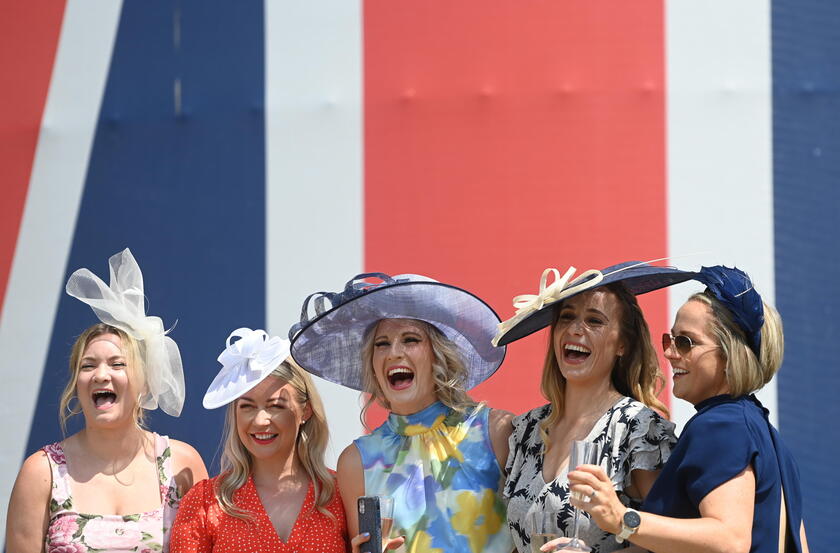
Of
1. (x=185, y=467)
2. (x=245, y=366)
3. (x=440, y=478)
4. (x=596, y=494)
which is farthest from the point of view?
(x=185, y=467)

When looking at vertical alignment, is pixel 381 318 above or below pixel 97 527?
above

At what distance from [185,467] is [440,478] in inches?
33.8

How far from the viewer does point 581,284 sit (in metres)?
2.74

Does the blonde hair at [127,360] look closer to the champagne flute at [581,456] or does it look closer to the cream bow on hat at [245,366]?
the cream bow on hat at [245,366]

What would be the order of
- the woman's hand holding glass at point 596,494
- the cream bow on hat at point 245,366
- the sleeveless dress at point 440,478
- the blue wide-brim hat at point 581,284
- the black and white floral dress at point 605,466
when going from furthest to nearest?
the cream bow on hat at point 245,366
the sleeveless dress at point 440,478
the blue wide-brim hat at point 581,284
the black and white floral dress at point 605,466
the woman's hand holding glass at point 596,494

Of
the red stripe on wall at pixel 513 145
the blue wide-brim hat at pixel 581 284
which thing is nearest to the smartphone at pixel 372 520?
the blue wide-brim hat at pixel 581 284

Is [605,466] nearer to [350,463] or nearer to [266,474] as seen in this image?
[350,463]

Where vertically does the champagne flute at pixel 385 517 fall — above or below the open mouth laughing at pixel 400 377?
below

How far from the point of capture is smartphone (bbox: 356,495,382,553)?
258 centimetres

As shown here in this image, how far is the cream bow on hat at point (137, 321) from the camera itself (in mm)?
3305

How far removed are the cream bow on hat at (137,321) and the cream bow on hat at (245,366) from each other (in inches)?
8.8

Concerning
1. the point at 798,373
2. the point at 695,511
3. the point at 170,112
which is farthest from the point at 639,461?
the point at 170,112

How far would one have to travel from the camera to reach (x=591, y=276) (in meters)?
2.83

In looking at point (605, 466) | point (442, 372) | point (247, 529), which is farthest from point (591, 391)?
point (247, 529)
